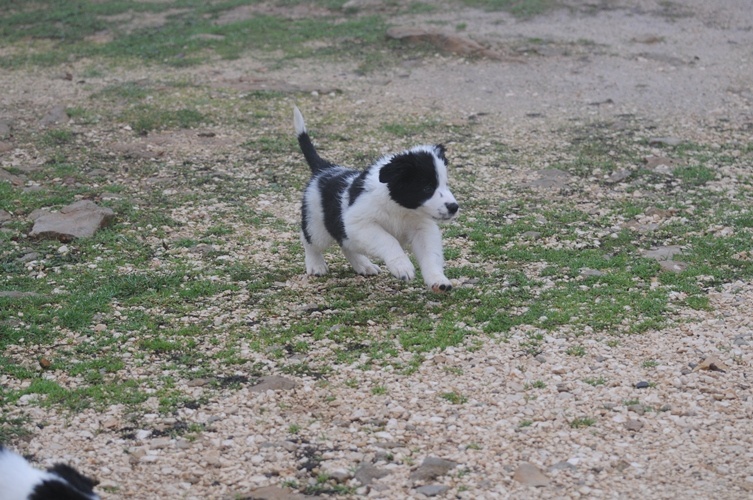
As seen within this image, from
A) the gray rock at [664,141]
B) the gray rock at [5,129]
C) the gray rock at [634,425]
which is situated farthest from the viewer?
the gray rock at [5,129]

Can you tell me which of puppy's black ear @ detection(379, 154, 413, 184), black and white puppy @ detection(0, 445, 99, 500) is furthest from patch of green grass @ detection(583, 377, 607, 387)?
black and white puppy @ detection(0, 445, 99, 500)

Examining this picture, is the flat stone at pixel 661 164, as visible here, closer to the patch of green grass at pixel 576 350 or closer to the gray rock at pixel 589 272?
the gray rock at pixel 589 272

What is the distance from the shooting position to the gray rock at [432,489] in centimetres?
433

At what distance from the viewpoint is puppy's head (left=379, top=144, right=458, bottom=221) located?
21.0ft

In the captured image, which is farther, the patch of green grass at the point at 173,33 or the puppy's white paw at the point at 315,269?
the patch of green grass at the point at 173,33

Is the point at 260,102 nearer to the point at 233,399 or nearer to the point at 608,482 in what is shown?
the point at 233,399

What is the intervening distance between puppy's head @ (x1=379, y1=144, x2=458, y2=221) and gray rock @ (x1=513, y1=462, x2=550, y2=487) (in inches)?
89.3

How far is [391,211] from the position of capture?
6617mm

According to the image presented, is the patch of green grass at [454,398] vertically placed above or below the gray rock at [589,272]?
above

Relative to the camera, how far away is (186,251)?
7598 mm

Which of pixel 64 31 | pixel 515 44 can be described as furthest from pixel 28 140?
pixel 515 44

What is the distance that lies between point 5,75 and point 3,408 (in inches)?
365

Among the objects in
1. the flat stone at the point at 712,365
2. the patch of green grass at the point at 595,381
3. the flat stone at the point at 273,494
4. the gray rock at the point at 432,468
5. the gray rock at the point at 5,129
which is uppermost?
the gray rock at the point at 5,129

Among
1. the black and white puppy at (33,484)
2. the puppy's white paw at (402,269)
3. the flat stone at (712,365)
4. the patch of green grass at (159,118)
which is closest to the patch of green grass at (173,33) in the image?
the patch of green grass at (159,118)
